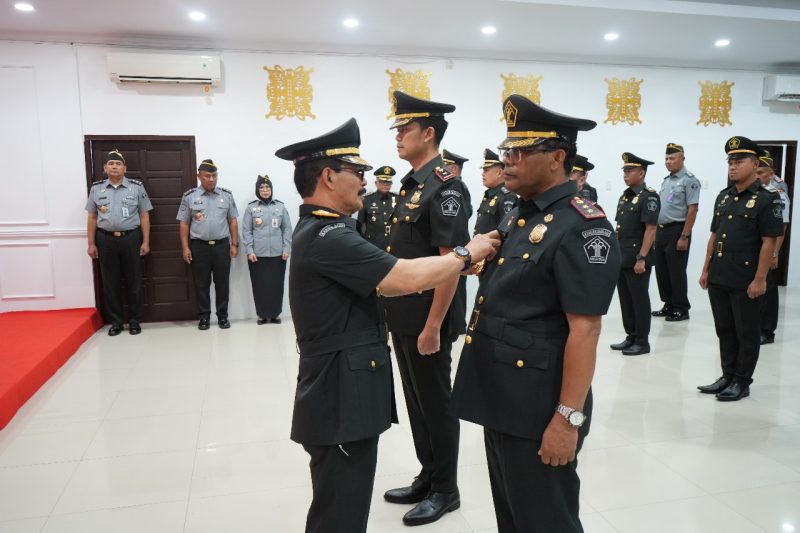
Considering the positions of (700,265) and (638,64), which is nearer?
(638,64)

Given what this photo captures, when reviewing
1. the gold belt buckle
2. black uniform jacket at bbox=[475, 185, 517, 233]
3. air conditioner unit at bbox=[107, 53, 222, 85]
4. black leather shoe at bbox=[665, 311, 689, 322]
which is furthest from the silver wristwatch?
air conditioner unit at bbox=[107, 53, 222, 85]

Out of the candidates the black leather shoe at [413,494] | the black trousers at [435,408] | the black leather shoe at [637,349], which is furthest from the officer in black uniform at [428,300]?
the black leather shoe at [637,349]

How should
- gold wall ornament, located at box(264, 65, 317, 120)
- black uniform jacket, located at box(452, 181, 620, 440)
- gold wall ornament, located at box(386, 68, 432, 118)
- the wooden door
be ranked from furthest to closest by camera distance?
gold wall ornament, located at box(386, 68, 432, 118)
gold wall ornament, located at box(264, 65, 317, 120)
the wooden door
black uniform jacket, located at box(452, 181, 620, 440)

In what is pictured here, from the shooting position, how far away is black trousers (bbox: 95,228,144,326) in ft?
18.6

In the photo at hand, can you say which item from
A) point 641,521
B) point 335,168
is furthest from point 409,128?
point 641,521

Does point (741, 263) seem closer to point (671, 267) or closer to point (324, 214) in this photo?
point (671, 267)

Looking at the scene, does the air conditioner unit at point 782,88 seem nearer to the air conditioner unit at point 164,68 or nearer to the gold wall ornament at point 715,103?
the gold wall ornament at point 715,103

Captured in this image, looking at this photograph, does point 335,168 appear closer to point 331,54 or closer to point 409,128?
point 409,128

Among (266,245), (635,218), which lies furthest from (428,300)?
(266,245)

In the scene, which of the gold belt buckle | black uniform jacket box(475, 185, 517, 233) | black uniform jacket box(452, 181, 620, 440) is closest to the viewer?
black uniform jacket box(452, 181, 620, 440)

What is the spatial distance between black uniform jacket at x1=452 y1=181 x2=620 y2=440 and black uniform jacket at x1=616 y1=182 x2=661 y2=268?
11.9ft

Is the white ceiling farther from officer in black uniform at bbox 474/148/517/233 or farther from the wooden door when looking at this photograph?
officer in black uniform at bbox 474/148/517/233

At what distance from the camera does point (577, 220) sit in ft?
4.87

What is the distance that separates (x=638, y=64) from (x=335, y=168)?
7.02 metres
